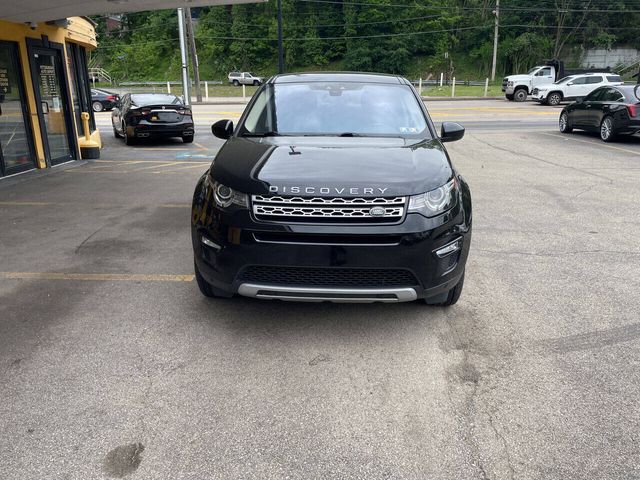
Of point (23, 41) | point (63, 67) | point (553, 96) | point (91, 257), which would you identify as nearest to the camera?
point (91, 257)

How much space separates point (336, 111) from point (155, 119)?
11666mm

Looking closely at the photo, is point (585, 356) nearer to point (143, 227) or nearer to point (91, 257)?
point (91, 257)

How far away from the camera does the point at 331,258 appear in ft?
10.8

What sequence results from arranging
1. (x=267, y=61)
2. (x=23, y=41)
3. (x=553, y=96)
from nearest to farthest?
(x=23, y=41) → (x=553, y=96) → (x=267, y=61)

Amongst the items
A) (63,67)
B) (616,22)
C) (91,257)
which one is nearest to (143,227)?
(91,257)

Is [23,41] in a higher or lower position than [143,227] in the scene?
higher

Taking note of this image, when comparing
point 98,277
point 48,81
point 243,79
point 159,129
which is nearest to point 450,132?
point 98,277

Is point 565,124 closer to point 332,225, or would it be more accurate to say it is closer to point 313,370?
point 332,225

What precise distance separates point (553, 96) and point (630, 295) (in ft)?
91.9

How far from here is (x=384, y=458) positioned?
8.43 ft

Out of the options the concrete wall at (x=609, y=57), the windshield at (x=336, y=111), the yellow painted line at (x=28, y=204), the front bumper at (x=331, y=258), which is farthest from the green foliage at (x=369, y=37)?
the front bumper at (x=331, y=258)

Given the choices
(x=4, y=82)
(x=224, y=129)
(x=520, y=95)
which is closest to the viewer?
(x=224, y=129)

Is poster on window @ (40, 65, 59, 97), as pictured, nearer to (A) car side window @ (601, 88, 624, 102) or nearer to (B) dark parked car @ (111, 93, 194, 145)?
(B) dark parked car @ (111, 93, 194, 145)

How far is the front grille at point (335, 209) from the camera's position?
331 centimetres
